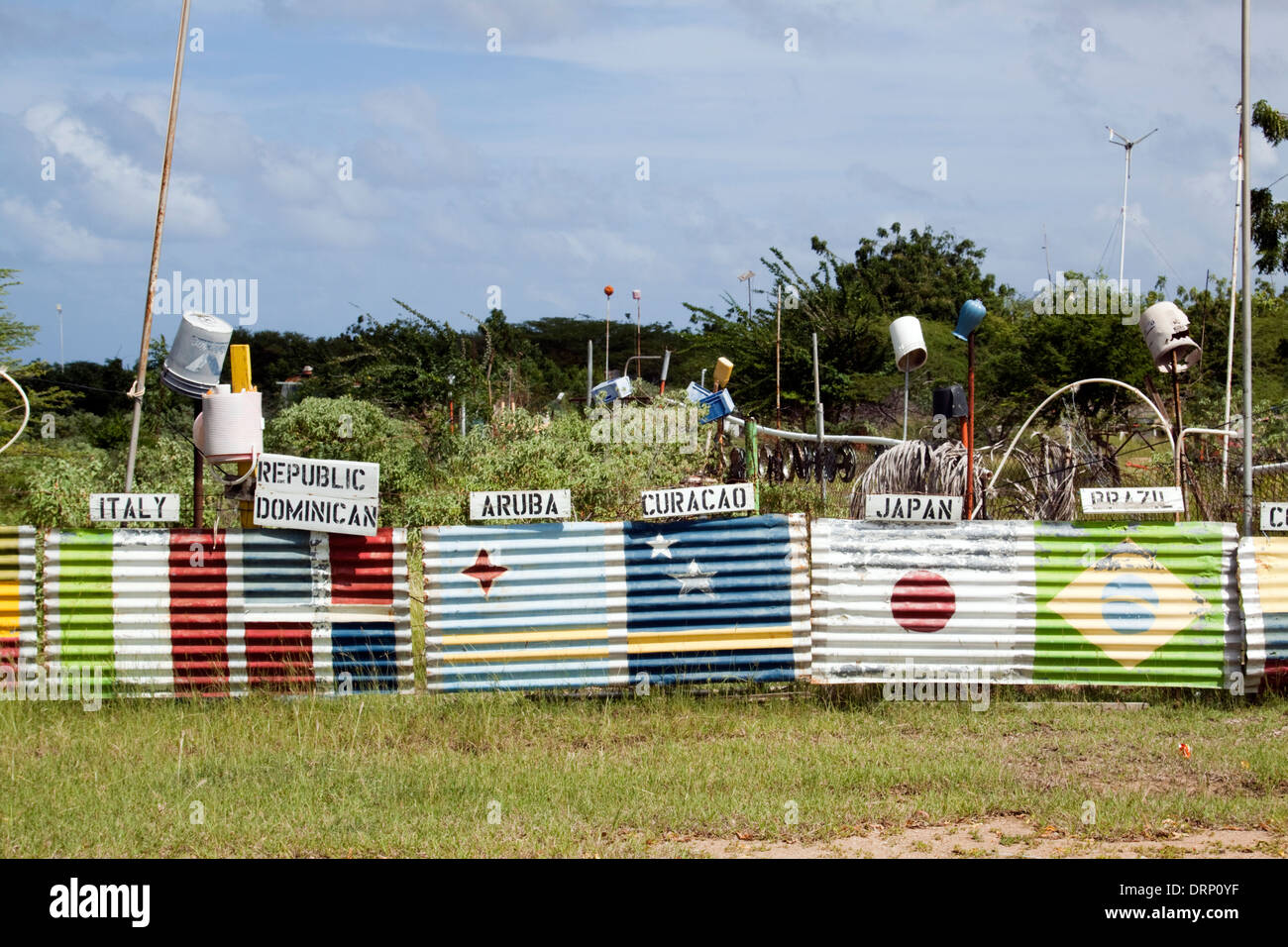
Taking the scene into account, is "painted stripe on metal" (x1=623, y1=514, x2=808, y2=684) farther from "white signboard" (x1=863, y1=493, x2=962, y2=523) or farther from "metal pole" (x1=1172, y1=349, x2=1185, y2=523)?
"metal pole" (x1=1172, y1=349, x2=1185, y2=523)

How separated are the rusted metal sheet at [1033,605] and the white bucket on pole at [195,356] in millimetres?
4600

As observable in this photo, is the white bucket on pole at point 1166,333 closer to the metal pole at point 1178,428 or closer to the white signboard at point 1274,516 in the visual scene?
the metal pole at point 1178,428

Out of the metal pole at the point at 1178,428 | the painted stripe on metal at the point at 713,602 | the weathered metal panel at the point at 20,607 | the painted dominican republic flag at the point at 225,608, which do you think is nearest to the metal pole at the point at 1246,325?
the metal pole at the point at 1178,428

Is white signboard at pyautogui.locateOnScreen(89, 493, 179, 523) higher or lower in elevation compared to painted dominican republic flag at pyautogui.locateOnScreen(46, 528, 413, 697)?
higher

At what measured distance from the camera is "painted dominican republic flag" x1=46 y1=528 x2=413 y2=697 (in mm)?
8914

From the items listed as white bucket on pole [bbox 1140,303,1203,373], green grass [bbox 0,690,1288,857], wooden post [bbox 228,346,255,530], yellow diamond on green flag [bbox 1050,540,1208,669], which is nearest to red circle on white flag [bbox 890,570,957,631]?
green grass [bbox 0,690,1288,857]

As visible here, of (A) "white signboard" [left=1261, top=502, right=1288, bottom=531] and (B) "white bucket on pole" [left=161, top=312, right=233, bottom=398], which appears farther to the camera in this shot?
(B) "white bucket on pole" [left=161, top=312, right=233, bottom=398]

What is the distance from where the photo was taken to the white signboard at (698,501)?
8953 mm

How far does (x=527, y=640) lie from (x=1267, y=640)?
524 centimetres

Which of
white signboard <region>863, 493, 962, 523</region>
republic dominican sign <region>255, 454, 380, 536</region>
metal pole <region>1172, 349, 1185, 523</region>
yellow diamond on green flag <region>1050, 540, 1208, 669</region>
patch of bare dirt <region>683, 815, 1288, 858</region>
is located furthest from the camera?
metal pole <region>1172, 349, 1185, 523</region>

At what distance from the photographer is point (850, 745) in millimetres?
7988

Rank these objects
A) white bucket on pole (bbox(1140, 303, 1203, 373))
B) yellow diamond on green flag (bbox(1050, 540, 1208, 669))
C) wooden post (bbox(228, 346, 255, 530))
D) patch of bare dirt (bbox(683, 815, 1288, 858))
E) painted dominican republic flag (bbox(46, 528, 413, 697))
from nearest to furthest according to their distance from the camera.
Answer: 1. patch of bare dirt (bbox(683, 815, 1288, 858))
2. painted dominican republic flag (bbox(46, 528, 413, 697))
3. yellow diamond on green flag (bbox(1050, 540, 1208, 669))
4. wooden post (bbox(228, 346, 255, 530))
5. white bucket on pole (bbox(1140, 303, 1203, 373))

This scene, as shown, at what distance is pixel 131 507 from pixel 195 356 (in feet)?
4.05

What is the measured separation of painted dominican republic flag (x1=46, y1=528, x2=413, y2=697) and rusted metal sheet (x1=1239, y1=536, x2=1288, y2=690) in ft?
19.5
